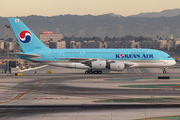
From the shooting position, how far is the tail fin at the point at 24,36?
58406 millimetres

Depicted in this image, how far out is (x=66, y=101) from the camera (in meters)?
27.6

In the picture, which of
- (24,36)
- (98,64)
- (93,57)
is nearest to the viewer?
(98,64)

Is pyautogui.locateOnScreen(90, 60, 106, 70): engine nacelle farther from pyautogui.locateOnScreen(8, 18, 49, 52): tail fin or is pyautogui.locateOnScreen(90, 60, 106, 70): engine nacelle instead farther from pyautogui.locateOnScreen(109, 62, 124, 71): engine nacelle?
pyautogui.locateOnScreen(8, 18, 49, 52): tail fin

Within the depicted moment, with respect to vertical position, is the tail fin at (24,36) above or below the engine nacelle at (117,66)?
above

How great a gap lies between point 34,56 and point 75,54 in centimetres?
→ 863

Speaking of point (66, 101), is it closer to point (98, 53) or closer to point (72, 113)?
point (72, 113)

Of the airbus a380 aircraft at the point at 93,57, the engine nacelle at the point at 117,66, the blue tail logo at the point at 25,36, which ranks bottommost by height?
the engine nacelle at the point at 117,66

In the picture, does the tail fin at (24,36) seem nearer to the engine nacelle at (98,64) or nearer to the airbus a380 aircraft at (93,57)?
the airbus a380 aircraft at (93,57)

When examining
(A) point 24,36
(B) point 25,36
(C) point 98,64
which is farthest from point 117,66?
(A) point 24,36

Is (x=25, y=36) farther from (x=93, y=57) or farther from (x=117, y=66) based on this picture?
(x=117, y=66)

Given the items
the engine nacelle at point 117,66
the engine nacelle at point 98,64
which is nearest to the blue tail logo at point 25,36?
the engine nacelle at point 98,64

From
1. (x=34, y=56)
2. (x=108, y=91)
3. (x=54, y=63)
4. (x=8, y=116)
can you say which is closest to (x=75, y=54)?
(x=54, y=63)

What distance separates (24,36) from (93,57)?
15484 millimetres

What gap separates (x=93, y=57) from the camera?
187 feet
